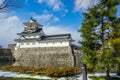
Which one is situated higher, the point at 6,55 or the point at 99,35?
the point at 99,35

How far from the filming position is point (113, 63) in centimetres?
1305

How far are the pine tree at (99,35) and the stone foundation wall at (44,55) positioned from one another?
30.9m

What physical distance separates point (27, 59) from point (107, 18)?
1594 inches

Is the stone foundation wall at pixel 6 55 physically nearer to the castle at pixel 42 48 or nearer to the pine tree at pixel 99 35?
the castle at pixel 42 48

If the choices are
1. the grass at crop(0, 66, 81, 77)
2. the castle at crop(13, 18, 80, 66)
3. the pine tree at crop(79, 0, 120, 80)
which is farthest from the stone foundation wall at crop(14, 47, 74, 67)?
the pine tree at crop(79, 0, 120, 80)

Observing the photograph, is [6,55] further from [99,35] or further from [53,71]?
[99,35]

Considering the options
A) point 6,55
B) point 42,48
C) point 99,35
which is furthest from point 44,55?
point 99,35

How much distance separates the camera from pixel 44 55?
50.3 meters

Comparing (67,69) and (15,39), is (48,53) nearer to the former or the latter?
(15,39)

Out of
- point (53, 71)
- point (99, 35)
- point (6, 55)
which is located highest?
point (99, 35)

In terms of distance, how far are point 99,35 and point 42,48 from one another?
37.5 meters

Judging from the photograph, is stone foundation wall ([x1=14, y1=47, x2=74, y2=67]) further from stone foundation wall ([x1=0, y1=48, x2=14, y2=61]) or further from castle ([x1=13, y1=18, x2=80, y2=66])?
stone foundation wall ([x1=0, y1=48, x2=14, y2=61])

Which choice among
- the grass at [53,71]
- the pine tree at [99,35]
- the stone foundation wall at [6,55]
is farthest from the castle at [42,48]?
the pine tree at [99,35]

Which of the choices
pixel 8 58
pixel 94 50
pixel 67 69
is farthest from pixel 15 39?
pixel 94 50
